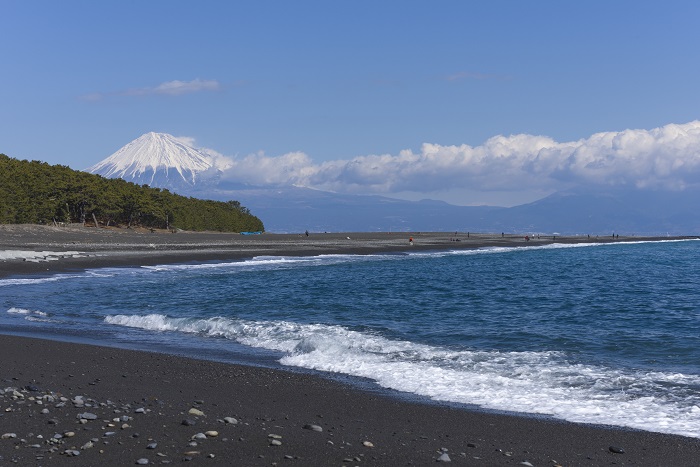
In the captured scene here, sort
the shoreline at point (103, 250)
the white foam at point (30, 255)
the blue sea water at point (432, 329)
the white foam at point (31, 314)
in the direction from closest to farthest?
the blue sea water at point (432, 329) → the white foam at point (31, 314) → the shoreline at point (103, 250) → the white foam at point (30, 255)

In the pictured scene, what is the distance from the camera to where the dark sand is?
9367 mm

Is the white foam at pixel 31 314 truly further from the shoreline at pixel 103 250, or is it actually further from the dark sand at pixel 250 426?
the shoreline at pixel 103 250

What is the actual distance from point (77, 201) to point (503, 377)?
291 feet

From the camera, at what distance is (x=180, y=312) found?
27562 mm

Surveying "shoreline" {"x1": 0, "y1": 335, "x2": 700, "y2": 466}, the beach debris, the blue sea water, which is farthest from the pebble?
the blue sea water

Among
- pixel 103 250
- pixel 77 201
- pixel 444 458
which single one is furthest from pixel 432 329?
pixel 77 201

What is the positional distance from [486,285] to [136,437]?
3462cm

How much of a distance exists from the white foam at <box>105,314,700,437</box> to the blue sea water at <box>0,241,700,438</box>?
0.04 meters

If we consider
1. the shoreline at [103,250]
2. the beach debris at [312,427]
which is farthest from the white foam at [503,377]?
the shoreline at [103,250]

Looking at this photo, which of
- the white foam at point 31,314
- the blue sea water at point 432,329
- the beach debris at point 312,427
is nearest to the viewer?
the beach debris at point 312,427

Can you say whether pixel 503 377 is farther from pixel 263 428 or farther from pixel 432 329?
pixel 432 329

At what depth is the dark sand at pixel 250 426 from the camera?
30.7 ft

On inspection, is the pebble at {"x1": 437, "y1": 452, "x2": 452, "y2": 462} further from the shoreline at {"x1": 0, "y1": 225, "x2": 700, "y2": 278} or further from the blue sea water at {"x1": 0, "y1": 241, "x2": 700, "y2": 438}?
the shoreline at {"x1": 0, "y1": 225, "x2": 700, "y2": 278}

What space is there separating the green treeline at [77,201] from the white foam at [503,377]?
72.4 meters
